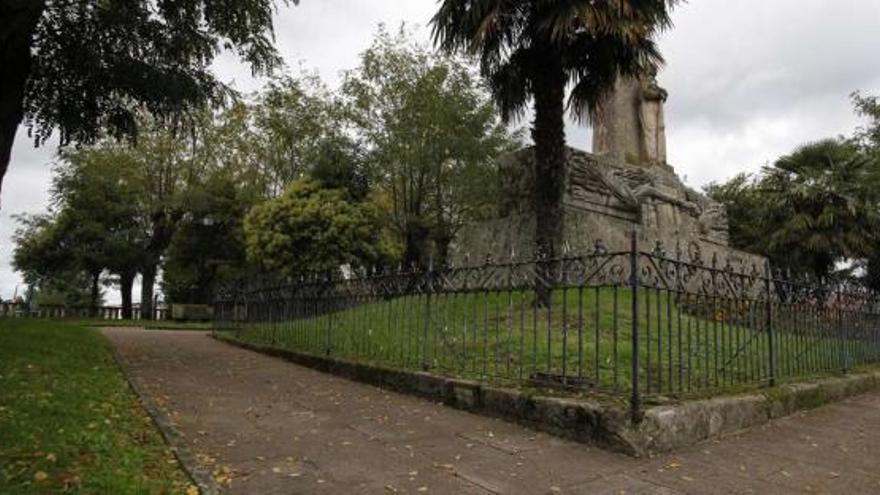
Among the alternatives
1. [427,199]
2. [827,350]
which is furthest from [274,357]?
[427,199]

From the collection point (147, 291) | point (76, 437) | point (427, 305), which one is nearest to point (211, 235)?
point (147, 291)

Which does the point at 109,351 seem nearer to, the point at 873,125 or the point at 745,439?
the point at 745,439

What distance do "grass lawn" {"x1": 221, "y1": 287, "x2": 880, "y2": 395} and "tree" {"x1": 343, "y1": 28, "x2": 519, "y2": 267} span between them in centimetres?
1350

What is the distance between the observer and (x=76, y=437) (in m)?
4.46

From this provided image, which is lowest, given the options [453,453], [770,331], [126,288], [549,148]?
[453,453]

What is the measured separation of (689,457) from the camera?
4758 mm

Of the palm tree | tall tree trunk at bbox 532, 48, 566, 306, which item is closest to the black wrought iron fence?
tall tree trunk at bbox 532, 48, 566, 306

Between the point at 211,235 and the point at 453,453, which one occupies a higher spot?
the point at 211,235

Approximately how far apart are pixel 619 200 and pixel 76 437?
11.4 m

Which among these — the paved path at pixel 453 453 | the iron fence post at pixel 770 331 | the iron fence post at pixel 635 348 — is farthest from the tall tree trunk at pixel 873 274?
the iron fence post at pixel 635 348

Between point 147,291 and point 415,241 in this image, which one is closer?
point 415,241

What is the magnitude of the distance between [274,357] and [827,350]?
893 centimetres

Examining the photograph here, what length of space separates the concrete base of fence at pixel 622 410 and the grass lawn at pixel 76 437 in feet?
9.30

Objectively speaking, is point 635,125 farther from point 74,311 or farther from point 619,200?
point 74,311
